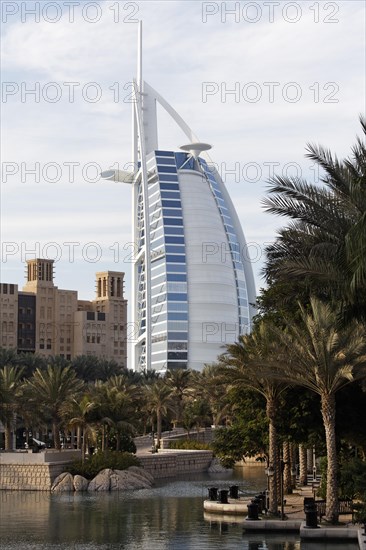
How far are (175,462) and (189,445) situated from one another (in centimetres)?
987

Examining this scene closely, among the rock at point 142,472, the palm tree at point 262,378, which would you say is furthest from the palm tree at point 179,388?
the palm tree at point 262,378

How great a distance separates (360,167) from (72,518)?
1839cm

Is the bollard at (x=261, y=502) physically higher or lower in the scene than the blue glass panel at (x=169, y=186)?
lower

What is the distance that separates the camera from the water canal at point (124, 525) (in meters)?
31.7

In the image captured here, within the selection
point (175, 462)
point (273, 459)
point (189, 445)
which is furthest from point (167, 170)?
point (273, 459)

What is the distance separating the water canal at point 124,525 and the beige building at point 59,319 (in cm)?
12390

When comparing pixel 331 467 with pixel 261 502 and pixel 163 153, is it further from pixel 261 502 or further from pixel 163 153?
pixel 163 153

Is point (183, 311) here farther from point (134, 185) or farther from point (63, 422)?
point (63, 422)

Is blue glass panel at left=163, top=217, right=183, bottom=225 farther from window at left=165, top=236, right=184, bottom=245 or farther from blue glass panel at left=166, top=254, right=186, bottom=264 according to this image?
blue glass panel at left=166, top=254, right=186, bottom=264

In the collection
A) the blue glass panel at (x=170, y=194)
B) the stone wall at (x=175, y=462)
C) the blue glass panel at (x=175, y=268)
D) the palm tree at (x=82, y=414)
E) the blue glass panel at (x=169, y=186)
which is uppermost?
the blue glass panel at (x=169, y=186)

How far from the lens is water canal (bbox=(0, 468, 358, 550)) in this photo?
104 feet

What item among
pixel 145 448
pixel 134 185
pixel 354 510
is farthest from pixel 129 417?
pixel 134 185

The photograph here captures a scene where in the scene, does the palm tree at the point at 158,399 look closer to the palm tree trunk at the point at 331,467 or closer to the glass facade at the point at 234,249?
the palm tree trunk at the point at 331,467

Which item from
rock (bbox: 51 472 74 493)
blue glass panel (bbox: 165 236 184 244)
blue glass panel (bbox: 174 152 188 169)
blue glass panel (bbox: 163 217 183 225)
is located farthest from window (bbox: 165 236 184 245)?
rock (bbox: 51 472 74 493)
